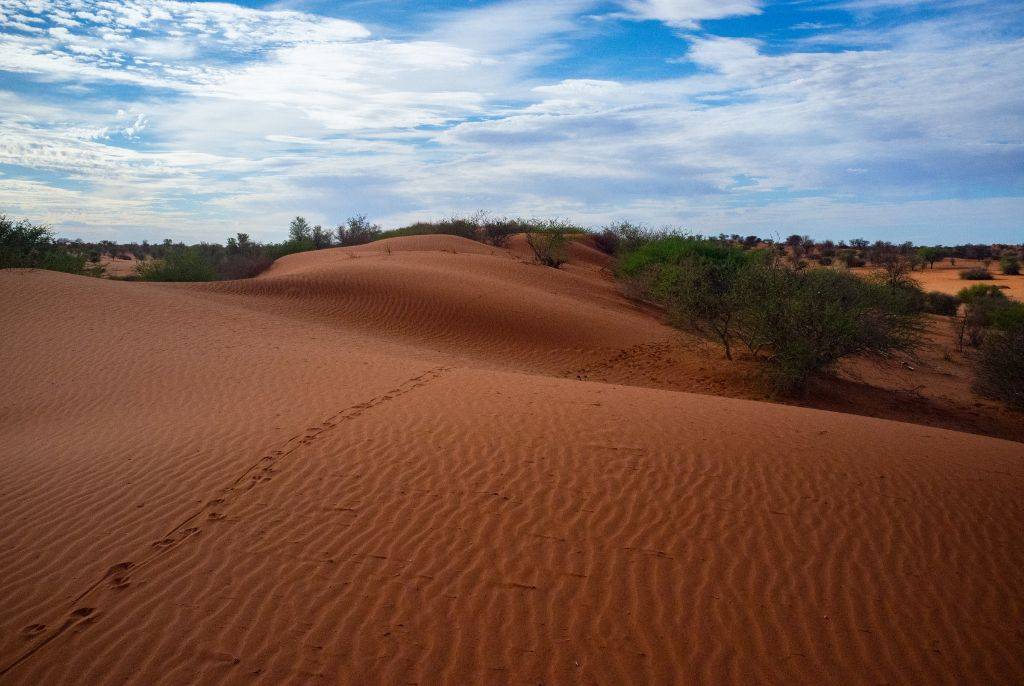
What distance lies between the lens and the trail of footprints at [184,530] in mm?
4648

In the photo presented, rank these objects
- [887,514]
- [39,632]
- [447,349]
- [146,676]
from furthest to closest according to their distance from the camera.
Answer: [447,349] < [887,514] < [39,632] < [146,676]

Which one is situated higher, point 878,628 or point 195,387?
point 195,387

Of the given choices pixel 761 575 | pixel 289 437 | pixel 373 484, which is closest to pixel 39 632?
pixel 373 484

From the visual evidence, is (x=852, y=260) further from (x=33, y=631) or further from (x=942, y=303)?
(x=33, y=631)

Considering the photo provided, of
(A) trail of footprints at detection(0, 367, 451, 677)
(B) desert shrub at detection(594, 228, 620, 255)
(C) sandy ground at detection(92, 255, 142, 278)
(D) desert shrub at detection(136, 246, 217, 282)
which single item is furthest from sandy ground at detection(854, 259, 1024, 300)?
(C) sandy ground at detection(92, 255, 142, 278)

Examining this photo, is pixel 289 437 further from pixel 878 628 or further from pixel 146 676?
pixel 878 628

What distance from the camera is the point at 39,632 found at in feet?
15.2

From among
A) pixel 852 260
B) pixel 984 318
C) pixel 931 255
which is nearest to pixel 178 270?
pixel 984 318

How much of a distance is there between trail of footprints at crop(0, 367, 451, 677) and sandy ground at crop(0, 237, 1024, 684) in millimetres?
33

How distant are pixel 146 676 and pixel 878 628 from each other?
5233mm

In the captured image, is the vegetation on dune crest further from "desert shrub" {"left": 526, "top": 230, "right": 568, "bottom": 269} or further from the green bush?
"desert shrub" {"left": 526, "top": 230, "right": 568, "bottom": 269}

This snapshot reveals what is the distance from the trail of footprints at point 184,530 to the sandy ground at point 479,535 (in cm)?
3

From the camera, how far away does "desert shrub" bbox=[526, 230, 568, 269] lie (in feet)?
128

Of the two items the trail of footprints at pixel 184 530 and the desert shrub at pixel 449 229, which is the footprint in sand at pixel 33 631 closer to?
the trail of footprints at pixel 184 530
